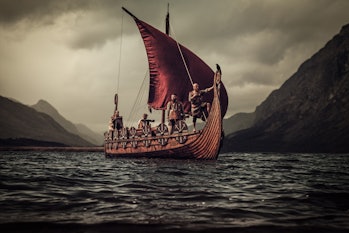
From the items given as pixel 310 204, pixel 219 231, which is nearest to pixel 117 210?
pixel 219 231

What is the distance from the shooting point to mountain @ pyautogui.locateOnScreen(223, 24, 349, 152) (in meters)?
148

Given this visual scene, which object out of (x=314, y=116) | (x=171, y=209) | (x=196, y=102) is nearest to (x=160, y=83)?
(x=196, y=102)

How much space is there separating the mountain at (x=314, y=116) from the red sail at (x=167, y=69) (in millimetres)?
117869

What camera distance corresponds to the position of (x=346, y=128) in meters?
147

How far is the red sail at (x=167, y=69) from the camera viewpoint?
29703 millimetres

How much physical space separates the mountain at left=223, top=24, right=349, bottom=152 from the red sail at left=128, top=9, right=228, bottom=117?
117869 mm

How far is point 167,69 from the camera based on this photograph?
98.3 feet

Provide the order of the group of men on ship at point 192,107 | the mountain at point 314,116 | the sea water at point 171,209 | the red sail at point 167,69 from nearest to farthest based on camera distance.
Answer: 1. the sea water at point 171,209
2. the group of men on ship at point 192,107
3. the red sail at point 167,69
4. the mountain at point 314,116

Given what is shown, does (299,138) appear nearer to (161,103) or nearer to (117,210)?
(161,103)

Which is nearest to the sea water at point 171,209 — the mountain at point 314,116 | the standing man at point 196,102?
the standing man at point 196,102

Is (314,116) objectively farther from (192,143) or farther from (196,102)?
(192,143)

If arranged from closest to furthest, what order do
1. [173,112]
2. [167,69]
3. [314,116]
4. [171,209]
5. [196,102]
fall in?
[171,209] < [173,112] < [196,102] < [167,69] < [314,116]

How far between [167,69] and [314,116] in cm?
15624

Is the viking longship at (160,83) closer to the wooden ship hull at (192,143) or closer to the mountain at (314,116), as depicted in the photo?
the wooden ship hull at (192,143)
